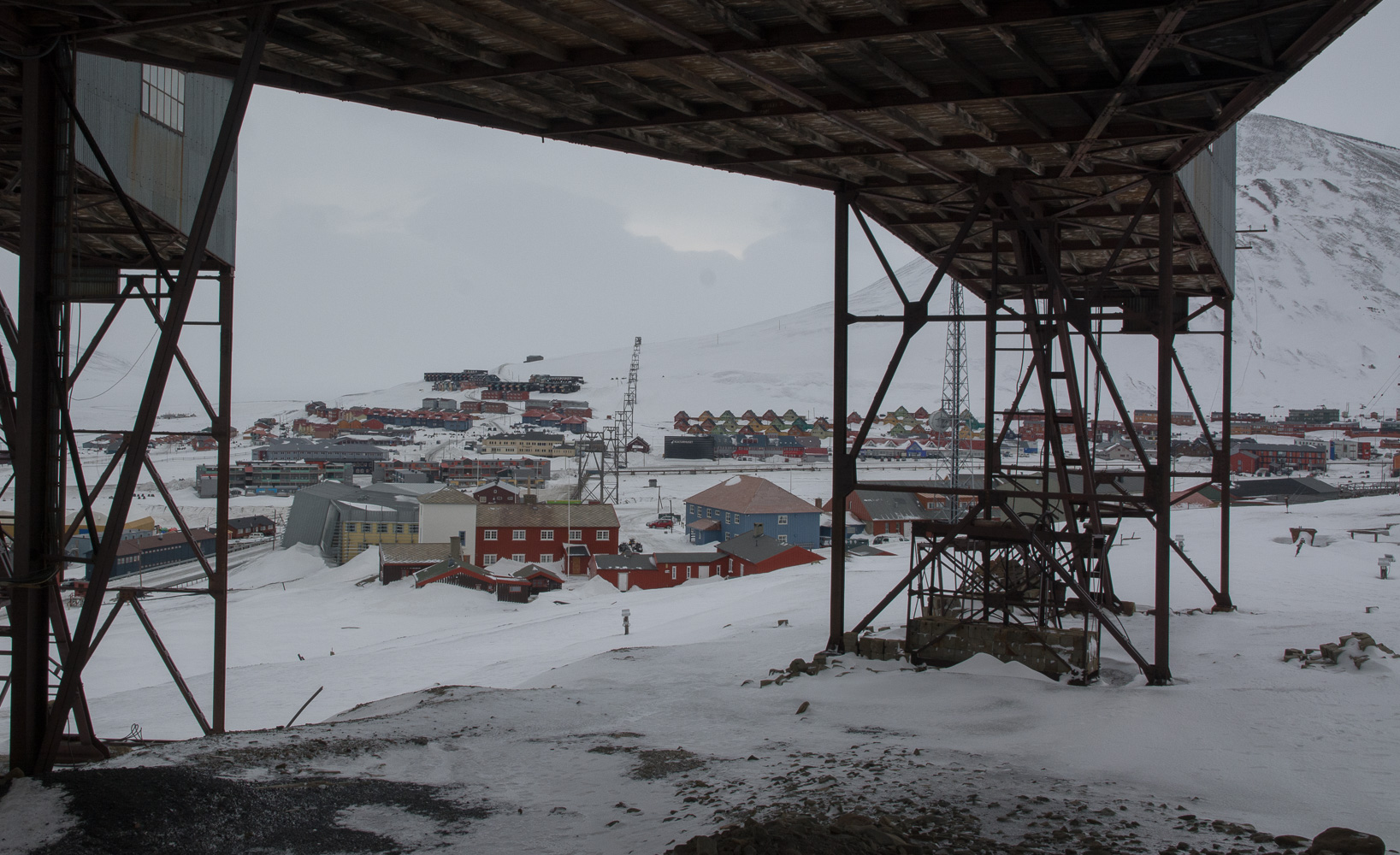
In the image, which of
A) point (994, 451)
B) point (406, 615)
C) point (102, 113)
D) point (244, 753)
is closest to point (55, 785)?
point (244, 753)

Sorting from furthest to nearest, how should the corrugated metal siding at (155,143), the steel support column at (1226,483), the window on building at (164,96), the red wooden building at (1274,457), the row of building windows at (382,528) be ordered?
the red wooden building at (1274,457), the row of building windows at (382,528), the steel support column at (1226,483), the window on building at (164,96), the corrugated metal siding at (155,143)

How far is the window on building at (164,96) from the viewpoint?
39.5 feet

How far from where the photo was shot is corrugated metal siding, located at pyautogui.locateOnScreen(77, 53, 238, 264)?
424 inches

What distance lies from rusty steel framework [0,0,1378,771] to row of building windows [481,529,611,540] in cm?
3050

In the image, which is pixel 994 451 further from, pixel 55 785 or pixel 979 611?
pixel 55 785

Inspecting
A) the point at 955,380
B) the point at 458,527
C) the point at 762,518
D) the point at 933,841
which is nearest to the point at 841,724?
the point at 933,841

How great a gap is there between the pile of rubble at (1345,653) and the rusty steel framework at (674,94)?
1913 millimetres

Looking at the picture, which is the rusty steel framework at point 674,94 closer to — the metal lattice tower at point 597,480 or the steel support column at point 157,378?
the steel support column at point 157,378

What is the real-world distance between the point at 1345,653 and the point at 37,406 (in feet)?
43.4

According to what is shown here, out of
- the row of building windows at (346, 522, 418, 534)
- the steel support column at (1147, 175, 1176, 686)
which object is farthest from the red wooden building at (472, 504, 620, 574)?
the steel support column at (1147, 175, 1176, 686)

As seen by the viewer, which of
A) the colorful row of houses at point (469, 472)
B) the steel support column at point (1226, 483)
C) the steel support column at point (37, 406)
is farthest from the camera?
the colorful row of houses at point (469, 472)

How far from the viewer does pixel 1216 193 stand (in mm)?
15227

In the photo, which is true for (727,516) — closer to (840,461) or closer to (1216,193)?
(1216,193)

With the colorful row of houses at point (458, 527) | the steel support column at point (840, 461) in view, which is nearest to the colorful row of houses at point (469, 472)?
the colorful row of houses at point (458, 527)
